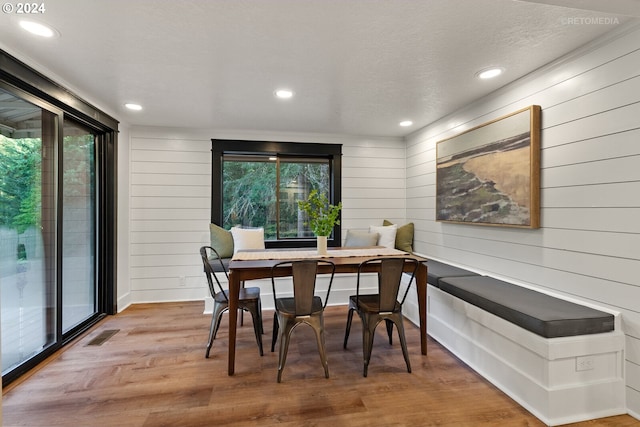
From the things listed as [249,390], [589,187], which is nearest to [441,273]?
[589,187]

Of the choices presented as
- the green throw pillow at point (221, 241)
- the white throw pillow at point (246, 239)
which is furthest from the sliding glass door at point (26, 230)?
the white throw pillow at point (246, 239)

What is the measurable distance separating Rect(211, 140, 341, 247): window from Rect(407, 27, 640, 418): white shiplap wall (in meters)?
2.41

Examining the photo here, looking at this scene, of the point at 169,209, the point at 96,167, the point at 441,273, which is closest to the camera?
the point at 441,273

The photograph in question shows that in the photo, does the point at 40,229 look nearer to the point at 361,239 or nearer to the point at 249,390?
the point at 249,390

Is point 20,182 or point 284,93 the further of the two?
point 284,93

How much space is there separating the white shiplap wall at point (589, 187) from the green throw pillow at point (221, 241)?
306cm

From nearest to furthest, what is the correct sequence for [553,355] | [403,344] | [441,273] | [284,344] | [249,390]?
[553,355]
[249,390]
[284,344]
[403,344]
[441,273]

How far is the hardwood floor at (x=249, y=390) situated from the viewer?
1832 millimetres

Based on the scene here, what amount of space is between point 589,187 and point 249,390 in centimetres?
269

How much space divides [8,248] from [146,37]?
69.7 inches

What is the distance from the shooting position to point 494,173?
278cm

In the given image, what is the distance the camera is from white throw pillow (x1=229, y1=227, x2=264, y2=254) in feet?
12.7

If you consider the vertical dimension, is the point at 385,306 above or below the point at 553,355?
above

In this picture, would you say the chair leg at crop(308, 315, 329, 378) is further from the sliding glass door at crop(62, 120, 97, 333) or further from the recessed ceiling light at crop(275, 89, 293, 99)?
the sliding glass door at crop(62, 120, 97, 333)
